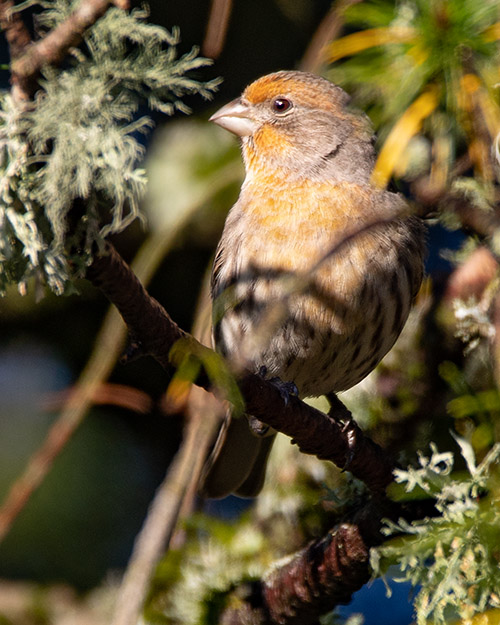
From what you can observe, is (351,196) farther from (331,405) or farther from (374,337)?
(331,405)

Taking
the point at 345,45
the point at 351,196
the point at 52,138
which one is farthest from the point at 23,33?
the point at 351,196

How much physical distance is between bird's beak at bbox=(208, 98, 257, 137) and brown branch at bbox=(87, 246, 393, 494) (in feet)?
5.57

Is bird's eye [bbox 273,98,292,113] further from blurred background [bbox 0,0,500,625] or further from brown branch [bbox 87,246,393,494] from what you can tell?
brown branch [bbox 87,246,393,494]

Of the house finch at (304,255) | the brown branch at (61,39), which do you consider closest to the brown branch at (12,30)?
the brown branch at (61,39)

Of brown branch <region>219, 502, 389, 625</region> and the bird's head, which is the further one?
the bird's head

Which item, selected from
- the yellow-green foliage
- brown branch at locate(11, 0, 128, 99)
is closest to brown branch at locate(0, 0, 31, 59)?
brown branch at locate(11, 0, 128, 99)

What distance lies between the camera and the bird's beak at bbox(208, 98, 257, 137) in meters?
3.79

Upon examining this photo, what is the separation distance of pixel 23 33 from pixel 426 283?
2.18m

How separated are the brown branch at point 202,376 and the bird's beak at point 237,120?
66.9 inches

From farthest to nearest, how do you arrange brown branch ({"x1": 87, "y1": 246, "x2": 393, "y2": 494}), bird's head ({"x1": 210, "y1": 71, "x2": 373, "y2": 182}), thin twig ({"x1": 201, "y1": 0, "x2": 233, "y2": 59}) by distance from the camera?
bird's head ({"x1": 210, "y1": 71, "x2": 373, "y2": 182}) → thin twig ({"x1": 201, "y1": 0, "x2": 233, "y2": 59}) → brown branch ({"x1": 87, "y1": 246, "x2": 393, "y2": 494})

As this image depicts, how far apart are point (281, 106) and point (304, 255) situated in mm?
995

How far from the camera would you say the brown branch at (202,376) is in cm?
196

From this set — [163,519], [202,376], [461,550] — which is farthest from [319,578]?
[202,376]

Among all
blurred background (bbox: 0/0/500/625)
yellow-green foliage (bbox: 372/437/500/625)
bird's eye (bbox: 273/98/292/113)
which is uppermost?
bird's eye (bbox: 273/98/292/113)
